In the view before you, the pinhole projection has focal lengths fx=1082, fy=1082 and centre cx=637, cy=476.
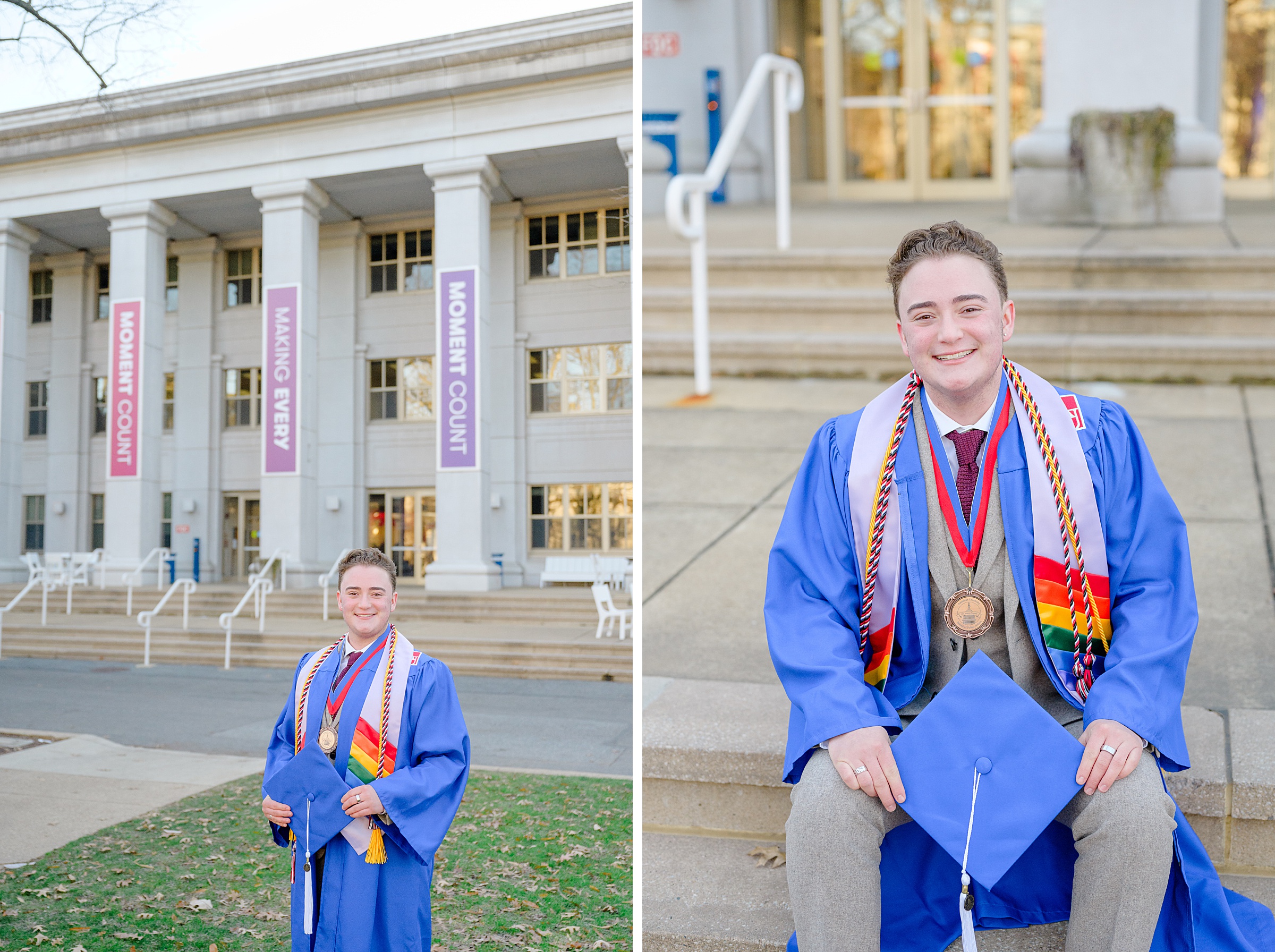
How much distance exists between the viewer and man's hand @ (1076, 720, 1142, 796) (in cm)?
205

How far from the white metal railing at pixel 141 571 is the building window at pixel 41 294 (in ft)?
2.77

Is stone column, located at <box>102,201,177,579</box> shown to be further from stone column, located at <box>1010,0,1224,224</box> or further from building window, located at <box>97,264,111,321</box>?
stone column, located at <box>1010,0,1224,224</box>

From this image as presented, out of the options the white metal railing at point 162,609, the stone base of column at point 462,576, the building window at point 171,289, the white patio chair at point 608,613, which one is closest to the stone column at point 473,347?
the stone base of column at point 462,576

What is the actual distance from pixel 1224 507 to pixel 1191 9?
5399mm

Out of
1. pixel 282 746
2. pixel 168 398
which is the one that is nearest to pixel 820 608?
pixel 282 746

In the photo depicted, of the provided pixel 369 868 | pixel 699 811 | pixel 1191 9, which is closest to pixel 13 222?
pixel 369 868

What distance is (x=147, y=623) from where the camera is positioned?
4.06 m

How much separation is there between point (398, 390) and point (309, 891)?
82.0 inches

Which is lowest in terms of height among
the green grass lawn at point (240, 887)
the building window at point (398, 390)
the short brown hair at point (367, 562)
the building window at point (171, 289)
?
the green grass lawn at point (240, 887)

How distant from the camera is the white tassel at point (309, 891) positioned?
2578mm

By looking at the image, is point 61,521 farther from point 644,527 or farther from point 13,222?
point 644,527

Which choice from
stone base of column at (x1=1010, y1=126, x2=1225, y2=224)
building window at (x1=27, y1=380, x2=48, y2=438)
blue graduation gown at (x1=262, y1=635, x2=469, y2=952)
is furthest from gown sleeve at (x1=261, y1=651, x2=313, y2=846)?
stone base of column at (x1=1010, y1=126, x2=1225, y2=224)

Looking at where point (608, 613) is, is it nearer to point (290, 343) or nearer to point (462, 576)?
point (462, 576)

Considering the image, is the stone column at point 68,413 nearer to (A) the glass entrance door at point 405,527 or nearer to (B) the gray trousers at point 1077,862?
(A) the glass entrance door at point 405,527
